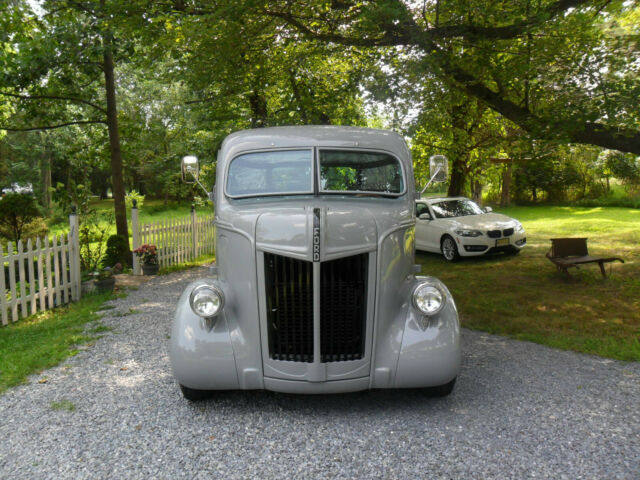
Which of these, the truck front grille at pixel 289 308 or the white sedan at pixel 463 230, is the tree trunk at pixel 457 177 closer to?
the white sedan at pixel 463 230

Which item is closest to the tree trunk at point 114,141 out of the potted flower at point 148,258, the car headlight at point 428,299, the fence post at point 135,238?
the fence post at point 135,238

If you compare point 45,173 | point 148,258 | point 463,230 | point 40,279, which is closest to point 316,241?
point 40,279

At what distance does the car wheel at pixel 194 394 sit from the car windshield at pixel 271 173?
182cm

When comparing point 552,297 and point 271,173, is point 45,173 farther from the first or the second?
point 552,297

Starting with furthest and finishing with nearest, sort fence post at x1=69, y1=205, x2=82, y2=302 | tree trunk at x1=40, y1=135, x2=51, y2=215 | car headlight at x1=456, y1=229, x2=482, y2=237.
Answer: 1. tree trunk at x1=40, y1=135, x2=51, y2=215
2. car headlight at x1=456, y1=229, x2=482, y2=237
3. fence post at x1=69, y1=205, x2=82, y2=302

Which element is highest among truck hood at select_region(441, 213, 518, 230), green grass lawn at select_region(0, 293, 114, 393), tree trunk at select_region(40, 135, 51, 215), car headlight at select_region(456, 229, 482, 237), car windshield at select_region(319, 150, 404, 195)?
tree trunk at select_region(40, 135, 51, 215)

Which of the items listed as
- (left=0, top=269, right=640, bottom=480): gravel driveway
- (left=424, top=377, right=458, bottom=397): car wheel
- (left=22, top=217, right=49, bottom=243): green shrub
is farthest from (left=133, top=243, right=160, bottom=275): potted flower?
(left=424, top=377, right=458, bottom=397): car wheel

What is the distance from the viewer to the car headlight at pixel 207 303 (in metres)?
4.06

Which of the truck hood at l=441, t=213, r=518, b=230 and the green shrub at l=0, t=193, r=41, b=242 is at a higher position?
the green shrub at l=0, t=193, r=41, b=242

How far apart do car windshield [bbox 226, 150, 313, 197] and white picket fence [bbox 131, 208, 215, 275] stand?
6656 mm

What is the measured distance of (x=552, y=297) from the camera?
8.52 meters

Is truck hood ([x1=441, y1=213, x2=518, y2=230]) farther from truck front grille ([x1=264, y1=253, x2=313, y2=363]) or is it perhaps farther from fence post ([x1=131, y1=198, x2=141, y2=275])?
truck front grille ([x1=264, y1=253, x2=313, y2=363])

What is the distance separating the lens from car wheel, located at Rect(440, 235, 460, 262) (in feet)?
41.4

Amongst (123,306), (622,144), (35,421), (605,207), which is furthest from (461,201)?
(605,207)
